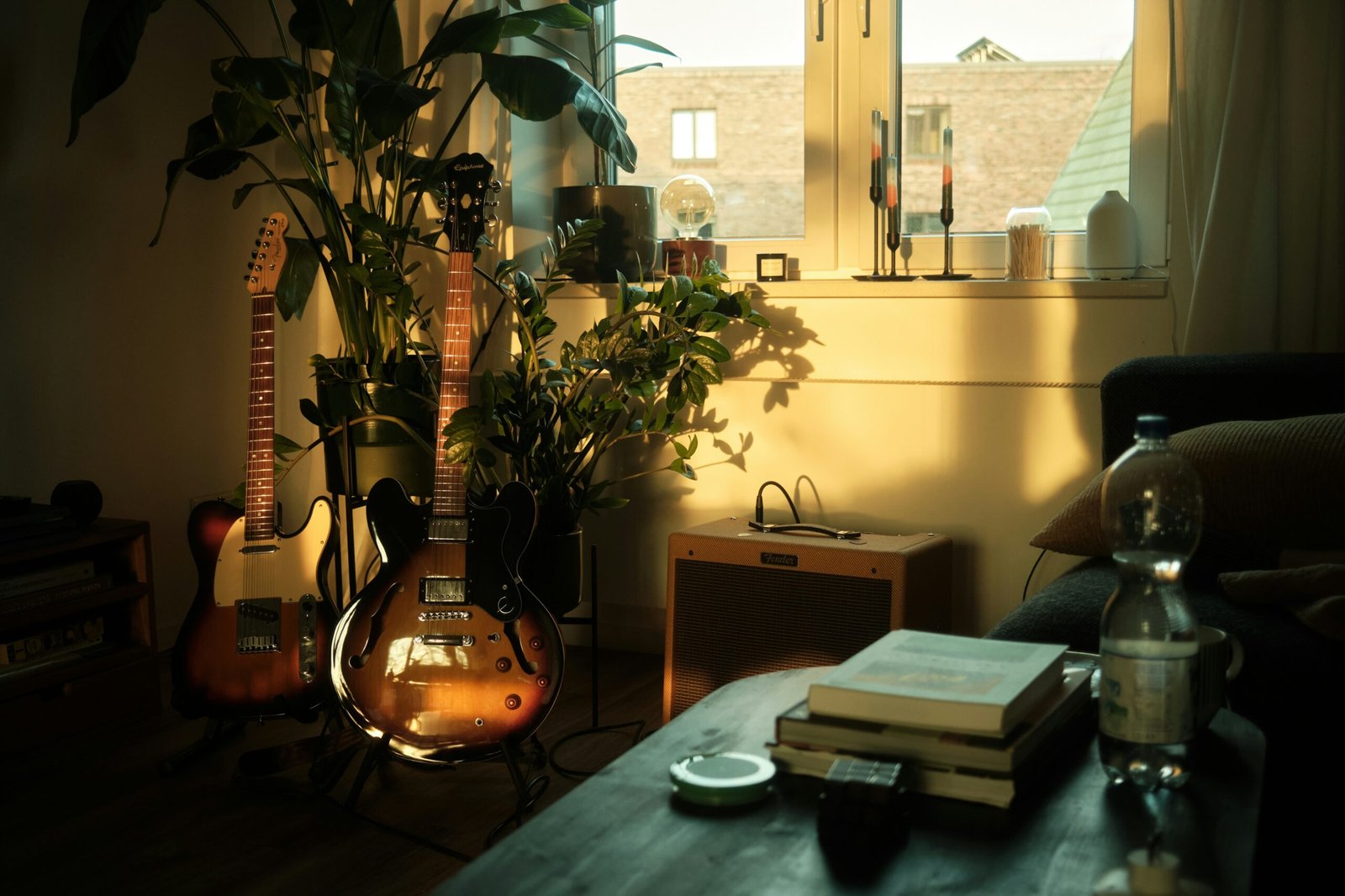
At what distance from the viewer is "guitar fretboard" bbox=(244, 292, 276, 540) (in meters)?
2.30

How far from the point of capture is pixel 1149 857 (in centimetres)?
77

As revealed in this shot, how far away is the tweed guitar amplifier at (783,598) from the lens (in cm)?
227

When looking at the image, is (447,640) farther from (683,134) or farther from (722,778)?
(683,134)

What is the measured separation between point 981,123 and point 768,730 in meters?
2.05

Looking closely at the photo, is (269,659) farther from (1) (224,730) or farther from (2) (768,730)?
(2) (768,730)

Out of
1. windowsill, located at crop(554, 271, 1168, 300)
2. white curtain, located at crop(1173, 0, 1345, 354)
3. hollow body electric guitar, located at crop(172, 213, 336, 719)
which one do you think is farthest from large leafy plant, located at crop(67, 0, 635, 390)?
white curtain, located at crop(1173, 0, 1345, 354)

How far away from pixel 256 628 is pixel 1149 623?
1.73 m

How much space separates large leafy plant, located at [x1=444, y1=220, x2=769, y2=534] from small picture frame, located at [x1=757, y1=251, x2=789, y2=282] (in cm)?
15

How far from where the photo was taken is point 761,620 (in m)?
2.38

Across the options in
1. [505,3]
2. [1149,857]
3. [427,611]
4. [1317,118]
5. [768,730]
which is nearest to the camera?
[1149,857]

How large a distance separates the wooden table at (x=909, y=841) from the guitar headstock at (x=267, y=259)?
161 centimetres

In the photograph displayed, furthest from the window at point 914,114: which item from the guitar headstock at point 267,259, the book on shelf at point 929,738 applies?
the book on shelf at point 929,738

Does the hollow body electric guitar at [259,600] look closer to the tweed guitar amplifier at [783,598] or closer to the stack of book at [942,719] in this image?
the tweed guitar amplifier at [783,598]

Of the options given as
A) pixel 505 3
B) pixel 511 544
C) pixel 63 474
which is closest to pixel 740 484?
pixel 511 544
